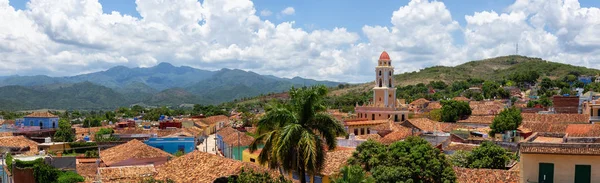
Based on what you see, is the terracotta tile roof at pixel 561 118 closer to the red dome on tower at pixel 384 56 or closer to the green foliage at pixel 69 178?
the red dome on tower at pixel 384 56

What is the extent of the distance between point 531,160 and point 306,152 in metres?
6.14

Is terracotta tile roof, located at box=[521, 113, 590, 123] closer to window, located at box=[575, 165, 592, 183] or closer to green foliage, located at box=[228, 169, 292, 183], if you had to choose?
window, located at box=[575, 165, 592, 183]

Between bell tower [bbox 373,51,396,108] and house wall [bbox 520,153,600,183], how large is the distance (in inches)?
1666

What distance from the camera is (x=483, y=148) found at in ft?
75.9

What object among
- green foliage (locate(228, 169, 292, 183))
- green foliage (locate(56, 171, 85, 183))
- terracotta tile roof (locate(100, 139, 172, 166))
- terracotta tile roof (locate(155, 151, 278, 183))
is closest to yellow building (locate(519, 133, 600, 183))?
green foliage (locate(228, 169, 292, 183))

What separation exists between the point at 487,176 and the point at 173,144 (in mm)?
24208

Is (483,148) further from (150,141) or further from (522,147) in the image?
(150,141)

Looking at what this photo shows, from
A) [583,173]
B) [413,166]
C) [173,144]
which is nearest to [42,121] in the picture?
[173,144]

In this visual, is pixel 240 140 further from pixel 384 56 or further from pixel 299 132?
pixel 384 56

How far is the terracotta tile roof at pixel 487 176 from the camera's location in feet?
60.8

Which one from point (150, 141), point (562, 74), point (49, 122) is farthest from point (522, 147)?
point (562, 74)

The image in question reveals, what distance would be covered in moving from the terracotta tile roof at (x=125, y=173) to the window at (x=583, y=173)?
1402 cm

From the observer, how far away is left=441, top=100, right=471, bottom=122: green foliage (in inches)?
2109

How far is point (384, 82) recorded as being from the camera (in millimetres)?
57875
